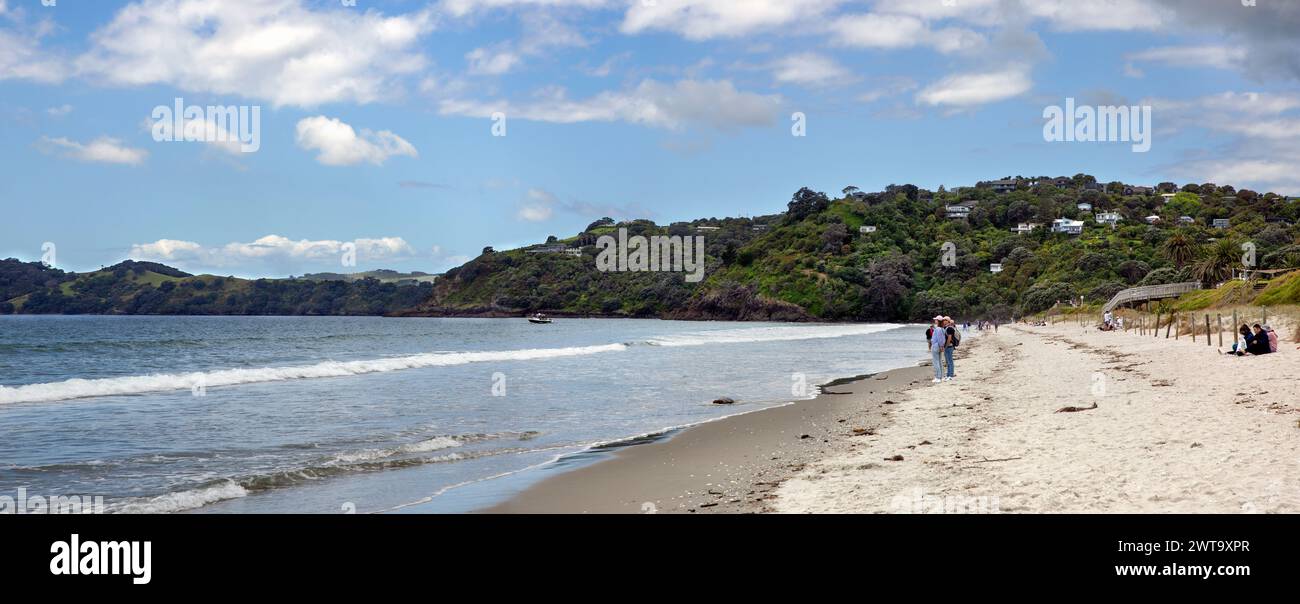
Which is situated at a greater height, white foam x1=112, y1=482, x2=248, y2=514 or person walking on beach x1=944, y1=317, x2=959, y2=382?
person walking on beach x1=944, y1=317, x2=959, y2=382

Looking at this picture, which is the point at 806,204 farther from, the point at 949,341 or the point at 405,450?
the point at 405,450

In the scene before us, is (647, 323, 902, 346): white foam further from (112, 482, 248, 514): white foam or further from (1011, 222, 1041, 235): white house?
(1011, 222, 1041, 235): white house

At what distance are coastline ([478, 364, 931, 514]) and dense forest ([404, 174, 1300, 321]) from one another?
86.0 meters

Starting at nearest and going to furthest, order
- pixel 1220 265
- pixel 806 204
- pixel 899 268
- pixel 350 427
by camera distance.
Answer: pixel 350 427, pixel 1220 265, pixel 899 268, pixel 806 204

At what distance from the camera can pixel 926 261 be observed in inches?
5891

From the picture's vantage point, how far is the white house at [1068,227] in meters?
142

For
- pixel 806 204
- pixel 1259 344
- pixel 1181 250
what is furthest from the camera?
pixel 806 204

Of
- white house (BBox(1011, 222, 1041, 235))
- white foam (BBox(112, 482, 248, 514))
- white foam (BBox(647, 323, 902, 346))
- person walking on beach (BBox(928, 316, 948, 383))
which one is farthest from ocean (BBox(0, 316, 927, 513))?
Result: white house (BBox(1011, 222, 1041, 235))

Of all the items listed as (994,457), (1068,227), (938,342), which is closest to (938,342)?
(938,342)

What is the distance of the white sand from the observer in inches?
264

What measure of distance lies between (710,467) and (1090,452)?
432cm

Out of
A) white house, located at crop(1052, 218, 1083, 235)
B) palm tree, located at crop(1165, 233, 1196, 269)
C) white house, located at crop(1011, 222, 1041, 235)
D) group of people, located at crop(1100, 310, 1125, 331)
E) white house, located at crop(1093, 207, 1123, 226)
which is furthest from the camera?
white house, located at crop(1011, 222, 1041, 235)
